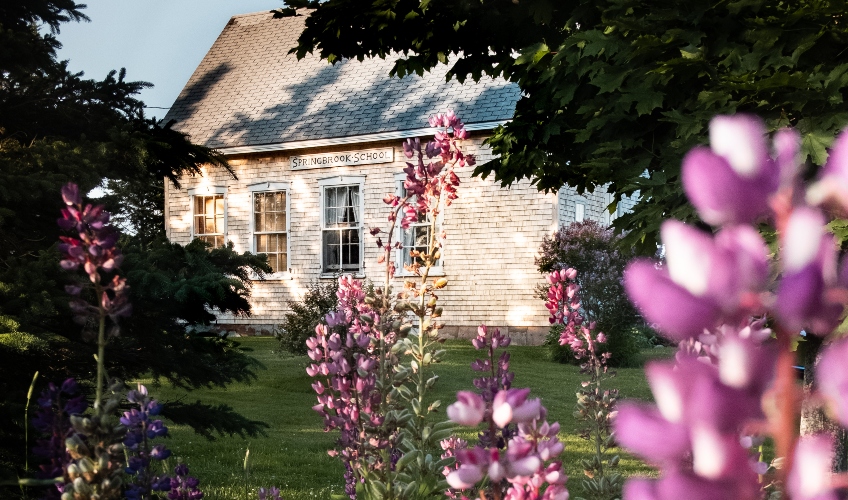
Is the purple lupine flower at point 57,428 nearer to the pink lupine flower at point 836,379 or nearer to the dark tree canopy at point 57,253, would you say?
the dark tree canopy at point 57,253

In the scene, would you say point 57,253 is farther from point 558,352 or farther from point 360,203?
point 360,203

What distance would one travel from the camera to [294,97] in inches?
851

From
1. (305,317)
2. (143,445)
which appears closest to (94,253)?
(143,445)

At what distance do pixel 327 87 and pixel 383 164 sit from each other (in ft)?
11.6

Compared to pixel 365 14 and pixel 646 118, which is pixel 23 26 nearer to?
pixel 365 14

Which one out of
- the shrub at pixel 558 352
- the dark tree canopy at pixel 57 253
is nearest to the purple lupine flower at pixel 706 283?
the dark tree canopy at pixel 57 253

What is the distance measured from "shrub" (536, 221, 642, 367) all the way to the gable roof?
3.02 m

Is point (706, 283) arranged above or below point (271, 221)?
below

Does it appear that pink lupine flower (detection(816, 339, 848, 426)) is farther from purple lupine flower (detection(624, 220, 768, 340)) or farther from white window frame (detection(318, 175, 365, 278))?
white window frame (detection(318, 175, 365, 278))

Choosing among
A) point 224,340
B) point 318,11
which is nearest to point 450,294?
point 318,11

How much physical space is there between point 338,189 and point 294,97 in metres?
3.35

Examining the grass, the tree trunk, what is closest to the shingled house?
the grass

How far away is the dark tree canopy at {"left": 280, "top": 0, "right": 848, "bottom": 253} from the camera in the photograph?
5066 millimetres

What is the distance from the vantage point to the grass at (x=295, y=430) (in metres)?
7.15
